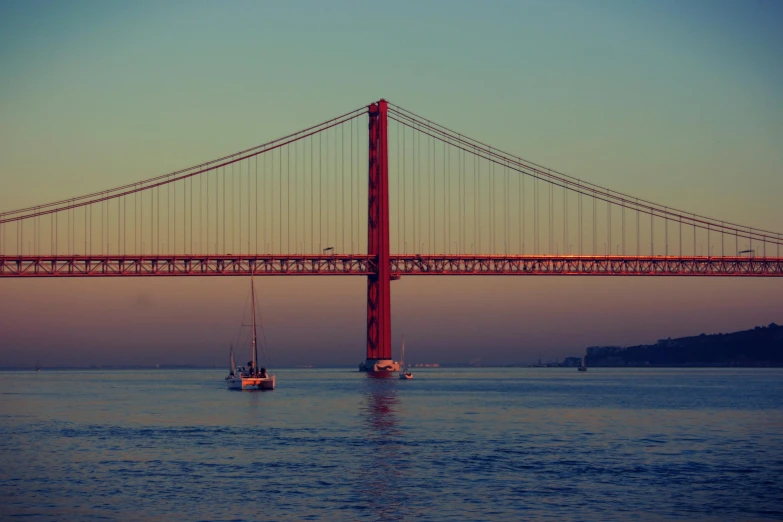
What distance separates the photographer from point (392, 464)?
1219 inches

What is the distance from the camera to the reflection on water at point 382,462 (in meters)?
24.3

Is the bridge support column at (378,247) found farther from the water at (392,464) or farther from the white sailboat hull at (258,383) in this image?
the water at (392,464)

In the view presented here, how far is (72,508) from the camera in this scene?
23625 millimetres

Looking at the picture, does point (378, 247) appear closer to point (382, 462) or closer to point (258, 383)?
point (258, 383)

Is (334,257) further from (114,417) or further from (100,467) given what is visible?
(100,467)

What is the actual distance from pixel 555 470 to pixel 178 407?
1313 inches

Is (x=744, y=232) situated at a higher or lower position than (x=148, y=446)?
higher

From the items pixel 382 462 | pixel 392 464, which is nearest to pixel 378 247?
pixel 382 462

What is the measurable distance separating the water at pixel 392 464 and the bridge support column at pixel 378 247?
111ft

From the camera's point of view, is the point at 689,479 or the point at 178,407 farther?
the point at 178,407

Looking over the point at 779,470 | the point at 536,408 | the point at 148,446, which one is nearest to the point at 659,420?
the point at 536,408

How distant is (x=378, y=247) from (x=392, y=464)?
58914 mm

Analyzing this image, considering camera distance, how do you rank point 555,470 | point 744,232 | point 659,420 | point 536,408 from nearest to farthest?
point 555,470
point 659,420
point 536,408
point 744,232

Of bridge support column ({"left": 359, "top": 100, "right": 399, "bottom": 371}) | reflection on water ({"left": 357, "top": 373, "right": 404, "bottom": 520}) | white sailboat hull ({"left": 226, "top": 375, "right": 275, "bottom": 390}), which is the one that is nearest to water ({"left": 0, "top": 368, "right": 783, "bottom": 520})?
reflection on water ({"left": 357, "top": 373, "right": 404, "bottom": 520})
